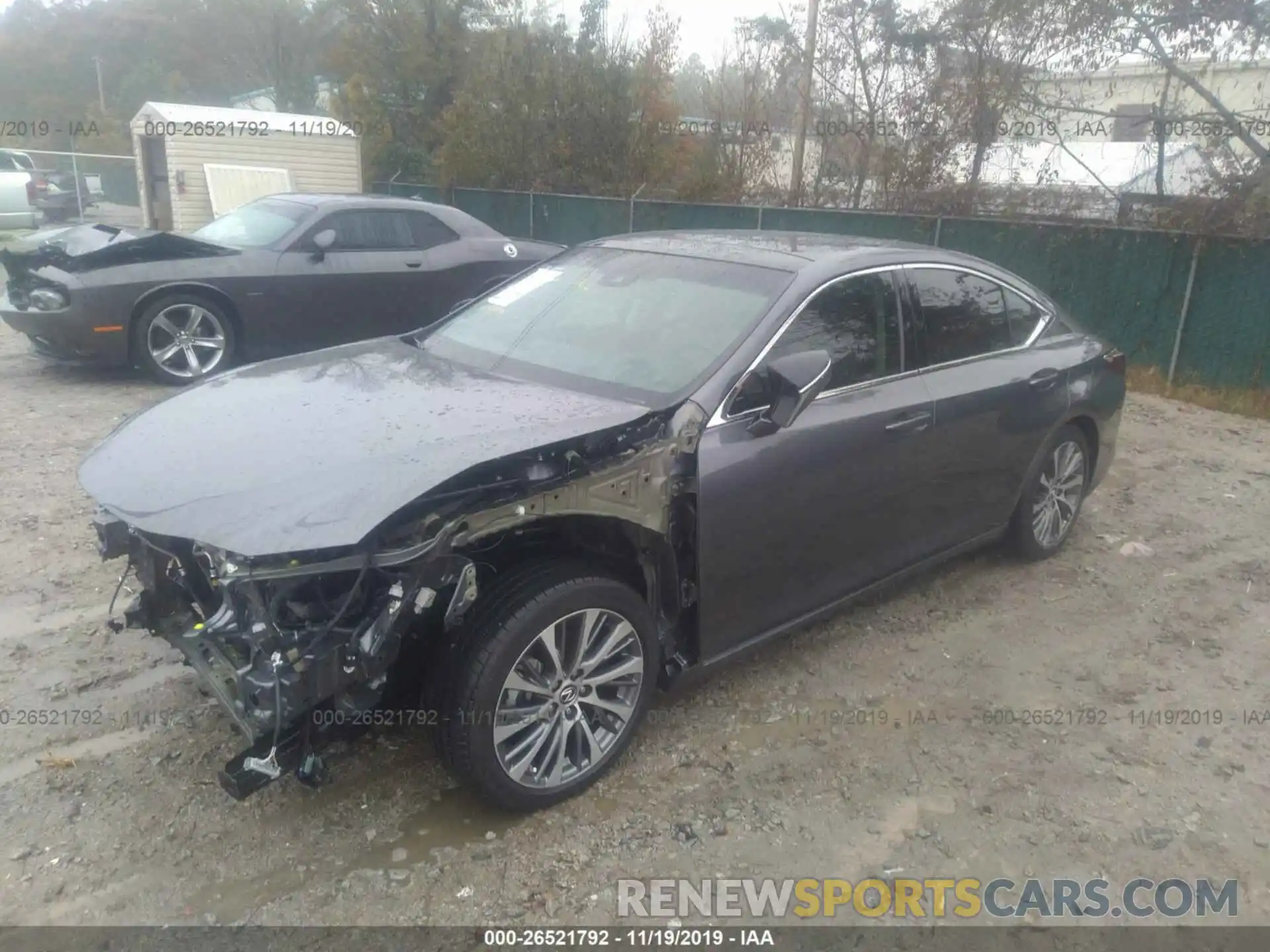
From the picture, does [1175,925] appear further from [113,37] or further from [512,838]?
[113,37]

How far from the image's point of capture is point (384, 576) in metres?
2.73

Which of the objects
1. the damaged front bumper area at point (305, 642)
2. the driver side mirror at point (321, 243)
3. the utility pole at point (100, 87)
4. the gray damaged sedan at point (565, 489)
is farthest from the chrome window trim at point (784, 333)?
the utility pole at point (100, 87)

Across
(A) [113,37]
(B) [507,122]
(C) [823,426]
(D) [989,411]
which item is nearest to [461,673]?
(C) [823,426]

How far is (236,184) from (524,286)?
14638 mm

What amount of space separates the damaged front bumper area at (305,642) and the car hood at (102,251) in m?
5.54

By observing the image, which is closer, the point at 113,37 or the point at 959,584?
the point at 959,584

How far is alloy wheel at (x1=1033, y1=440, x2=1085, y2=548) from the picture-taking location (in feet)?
16.4

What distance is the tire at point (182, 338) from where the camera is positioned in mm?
7609

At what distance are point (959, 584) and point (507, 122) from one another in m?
15.5

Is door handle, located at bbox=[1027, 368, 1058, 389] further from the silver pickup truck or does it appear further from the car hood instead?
the silver pickup truck

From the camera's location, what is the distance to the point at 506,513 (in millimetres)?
2838

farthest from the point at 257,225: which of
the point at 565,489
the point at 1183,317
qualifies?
the point at 1183,317

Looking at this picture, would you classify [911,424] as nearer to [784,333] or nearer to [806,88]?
[784,333]

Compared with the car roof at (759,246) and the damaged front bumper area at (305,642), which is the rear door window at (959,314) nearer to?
the car roof at (759,246)
